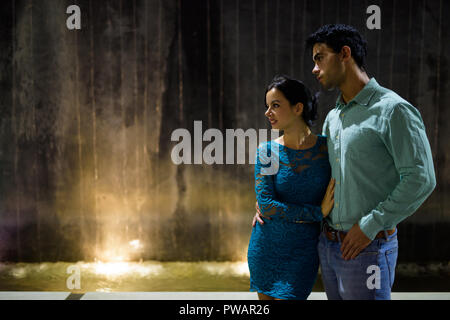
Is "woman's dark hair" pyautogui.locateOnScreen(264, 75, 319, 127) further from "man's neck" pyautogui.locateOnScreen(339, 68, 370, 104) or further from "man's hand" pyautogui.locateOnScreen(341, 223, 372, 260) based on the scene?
"man's hand" pyautogui.locateOnScreen(341, 223, 372, 260)

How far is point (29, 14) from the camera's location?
10.4ft

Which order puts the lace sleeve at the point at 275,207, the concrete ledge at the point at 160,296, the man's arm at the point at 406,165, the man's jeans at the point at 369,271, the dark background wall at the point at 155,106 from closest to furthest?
the man's arm at the point at 406,165, the man's jeans at the point at 369,271, the lace sleeve at the point at 275,207, the concrete ledge at the point at 160,296, the dark background wall at the point at 155,106

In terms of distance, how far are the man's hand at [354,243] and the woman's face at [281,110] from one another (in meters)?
0.52

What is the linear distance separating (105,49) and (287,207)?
264cm

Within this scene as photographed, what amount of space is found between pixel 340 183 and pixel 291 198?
219 mm

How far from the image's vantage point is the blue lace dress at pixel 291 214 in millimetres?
1379

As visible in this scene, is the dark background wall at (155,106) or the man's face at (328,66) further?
the dark background wall at (155,106)

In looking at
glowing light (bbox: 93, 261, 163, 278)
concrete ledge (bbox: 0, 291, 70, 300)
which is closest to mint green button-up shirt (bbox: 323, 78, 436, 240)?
concrete ledge (bbox: 0, 291, 70, 300)

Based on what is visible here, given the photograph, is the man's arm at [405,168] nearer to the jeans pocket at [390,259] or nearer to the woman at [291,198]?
the jeans pocket at [390,259]

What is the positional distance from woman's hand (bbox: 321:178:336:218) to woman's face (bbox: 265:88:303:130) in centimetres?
32

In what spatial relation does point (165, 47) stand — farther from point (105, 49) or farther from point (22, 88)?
point (22, 88)

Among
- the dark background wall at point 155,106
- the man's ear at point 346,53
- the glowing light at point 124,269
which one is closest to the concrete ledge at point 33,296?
the glowing light at point 124,269
